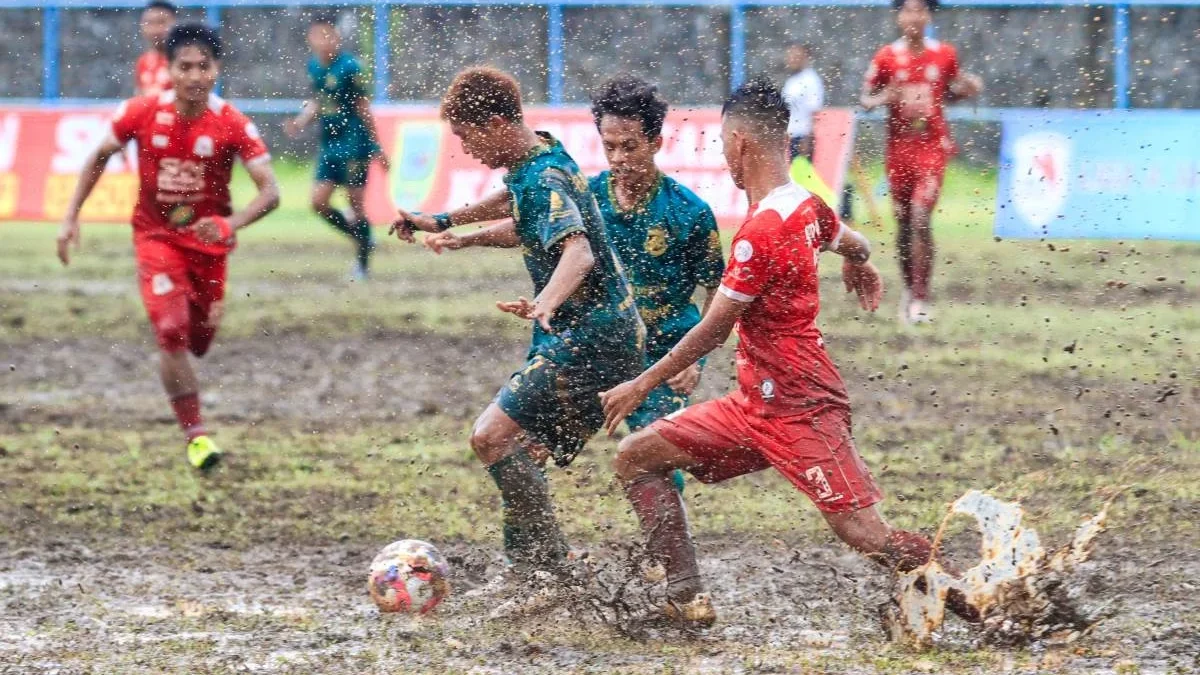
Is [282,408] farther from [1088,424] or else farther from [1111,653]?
[1111,653]

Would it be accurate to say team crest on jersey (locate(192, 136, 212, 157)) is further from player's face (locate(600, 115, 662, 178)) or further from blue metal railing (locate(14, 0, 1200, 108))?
blue metal railing (locate(14, 0, 1200, 108))

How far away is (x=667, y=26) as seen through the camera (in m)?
22.0

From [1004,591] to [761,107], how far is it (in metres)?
1.59

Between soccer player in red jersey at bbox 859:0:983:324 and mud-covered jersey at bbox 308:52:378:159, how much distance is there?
15.2ft

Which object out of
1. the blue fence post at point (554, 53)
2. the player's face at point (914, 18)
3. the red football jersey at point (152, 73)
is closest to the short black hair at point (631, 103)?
the player's face at point (914, 18)

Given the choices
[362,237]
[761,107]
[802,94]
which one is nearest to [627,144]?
[761,107]

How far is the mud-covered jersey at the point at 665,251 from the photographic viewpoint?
6266 millimetres

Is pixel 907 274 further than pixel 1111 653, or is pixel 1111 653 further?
pixel 907 274

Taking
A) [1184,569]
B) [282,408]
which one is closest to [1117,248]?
[282,408]

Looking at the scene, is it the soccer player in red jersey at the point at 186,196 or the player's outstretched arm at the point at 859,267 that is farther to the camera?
the soccer player in red jersey at the point at 186,196

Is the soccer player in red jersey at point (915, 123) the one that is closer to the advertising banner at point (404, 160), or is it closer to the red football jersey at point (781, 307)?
the advertising banner at point (404, 160)

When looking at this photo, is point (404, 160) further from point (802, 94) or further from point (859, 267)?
point (859, 267)

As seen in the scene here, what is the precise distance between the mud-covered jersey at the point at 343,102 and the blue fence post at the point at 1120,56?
7990 millimetres

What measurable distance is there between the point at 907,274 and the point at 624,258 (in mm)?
6210
